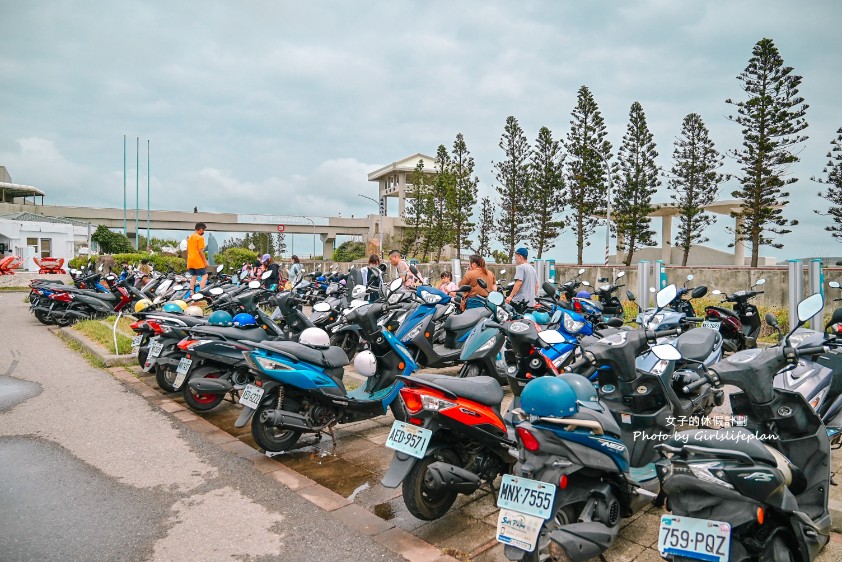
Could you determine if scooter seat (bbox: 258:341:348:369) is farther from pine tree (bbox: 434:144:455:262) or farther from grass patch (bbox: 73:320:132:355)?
pine tree (bbox: 434:144:455:262)

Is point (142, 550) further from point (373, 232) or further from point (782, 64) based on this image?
point (373, 232)

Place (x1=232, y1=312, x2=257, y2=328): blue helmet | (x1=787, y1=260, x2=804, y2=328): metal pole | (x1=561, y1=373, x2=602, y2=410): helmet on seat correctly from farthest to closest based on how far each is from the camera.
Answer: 1. (x1=787, y1=260, x2=804, y2=328): metal pole
2. (x1=232, y1=312, x2=257, y2=328): blue helmet
3. (x1=561, y1=373, x2=602, y2=410): helmet on seat

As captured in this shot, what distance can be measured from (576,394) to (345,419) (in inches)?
94.1

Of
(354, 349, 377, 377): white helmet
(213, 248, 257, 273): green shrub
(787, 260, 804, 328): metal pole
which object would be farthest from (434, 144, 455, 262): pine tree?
(354, 349, 377, 377): white helmet

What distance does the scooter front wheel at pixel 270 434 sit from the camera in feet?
14.9

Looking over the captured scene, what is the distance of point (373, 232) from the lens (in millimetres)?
56219

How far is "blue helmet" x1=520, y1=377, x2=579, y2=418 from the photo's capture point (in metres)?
2.80

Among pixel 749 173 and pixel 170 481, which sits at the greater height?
pixel 749 173

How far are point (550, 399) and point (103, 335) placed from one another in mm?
9024

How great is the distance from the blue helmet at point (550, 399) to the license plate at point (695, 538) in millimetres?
638

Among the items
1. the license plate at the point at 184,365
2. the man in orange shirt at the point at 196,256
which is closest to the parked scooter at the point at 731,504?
the license plate at the point at 184,365

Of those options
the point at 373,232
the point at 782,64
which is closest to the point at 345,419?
the point at 782,64

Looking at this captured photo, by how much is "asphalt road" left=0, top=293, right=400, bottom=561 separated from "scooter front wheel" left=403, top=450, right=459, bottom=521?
0.30 meters

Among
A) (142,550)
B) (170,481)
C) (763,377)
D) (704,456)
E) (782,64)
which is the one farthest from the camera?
(782,64)
